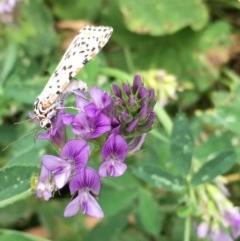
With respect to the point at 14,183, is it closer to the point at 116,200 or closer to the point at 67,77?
the point at 67,77

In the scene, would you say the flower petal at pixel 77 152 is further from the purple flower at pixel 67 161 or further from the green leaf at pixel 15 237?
the green leaf at pixel 15 237

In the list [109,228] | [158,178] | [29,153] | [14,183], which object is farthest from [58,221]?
[14,183]

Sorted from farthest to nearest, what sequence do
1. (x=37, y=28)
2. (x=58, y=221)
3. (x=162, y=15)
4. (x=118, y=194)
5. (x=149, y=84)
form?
(x=162, y=15) → (x=37, y=28) → (x=58, y=221) → (x=149, y=84) → (x=118, y=194)

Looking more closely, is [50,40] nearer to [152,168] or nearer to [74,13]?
[74,13]

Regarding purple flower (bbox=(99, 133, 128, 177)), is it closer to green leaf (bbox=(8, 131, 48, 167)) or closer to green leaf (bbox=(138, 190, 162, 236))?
green leaf (bbox=(8, 131, 48, 167))

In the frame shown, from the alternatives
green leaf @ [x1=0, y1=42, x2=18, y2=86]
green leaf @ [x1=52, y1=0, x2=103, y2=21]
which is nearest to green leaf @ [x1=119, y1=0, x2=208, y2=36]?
green leaf @ [x1=52, y1=0, x2=103, y2=21]

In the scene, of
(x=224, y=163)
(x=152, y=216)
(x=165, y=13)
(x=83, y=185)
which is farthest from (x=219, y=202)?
(x=165, y=13)
